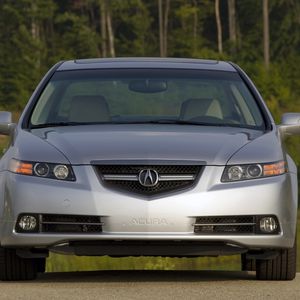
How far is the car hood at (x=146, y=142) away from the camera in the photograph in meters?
9.22

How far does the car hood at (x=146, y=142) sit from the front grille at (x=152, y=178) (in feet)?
0.17

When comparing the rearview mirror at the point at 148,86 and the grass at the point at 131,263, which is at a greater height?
the rearview mirror at the point at 148,86

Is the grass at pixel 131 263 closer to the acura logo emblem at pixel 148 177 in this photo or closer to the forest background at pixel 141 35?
the acura logo emblem at pixel 148 177

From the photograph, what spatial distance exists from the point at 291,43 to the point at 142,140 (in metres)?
76.7

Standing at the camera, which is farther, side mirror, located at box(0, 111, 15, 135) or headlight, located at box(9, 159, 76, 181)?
side mirror, located at box(0, 111, 15, 135)

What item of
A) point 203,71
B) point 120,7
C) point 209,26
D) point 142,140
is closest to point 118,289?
point 142,140

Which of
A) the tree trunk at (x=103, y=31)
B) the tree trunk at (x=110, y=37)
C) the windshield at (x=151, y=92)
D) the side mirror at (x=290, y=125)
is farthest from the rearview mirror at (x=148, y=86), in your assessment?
the tree trunk at (x=103, y=31)

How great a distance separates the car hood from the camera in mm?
9219

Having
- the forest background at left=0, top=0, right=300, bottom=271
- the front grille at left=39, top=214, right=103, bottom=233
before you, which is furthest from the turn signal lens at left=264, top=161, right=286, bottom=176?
the forest background at left=0, top=0, right=300, bottom=271

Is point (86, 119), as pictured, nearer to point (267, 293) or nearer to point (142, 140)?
point (142, 140)

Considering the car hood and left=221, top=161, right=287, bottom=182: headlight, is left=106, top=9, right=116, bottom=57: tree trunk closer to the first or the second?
the car hood

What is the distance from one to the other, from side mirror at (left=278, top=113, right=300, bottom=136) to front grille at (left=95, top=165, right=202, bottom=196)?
4.13ft

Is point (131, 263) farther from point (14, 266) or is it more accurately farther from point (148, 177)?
point (148, 177)

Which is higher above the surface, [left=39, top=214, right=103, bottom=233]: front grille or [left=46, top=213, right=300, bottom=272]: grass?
[left=39, top=214, right=103, bottom=233]: front grille
